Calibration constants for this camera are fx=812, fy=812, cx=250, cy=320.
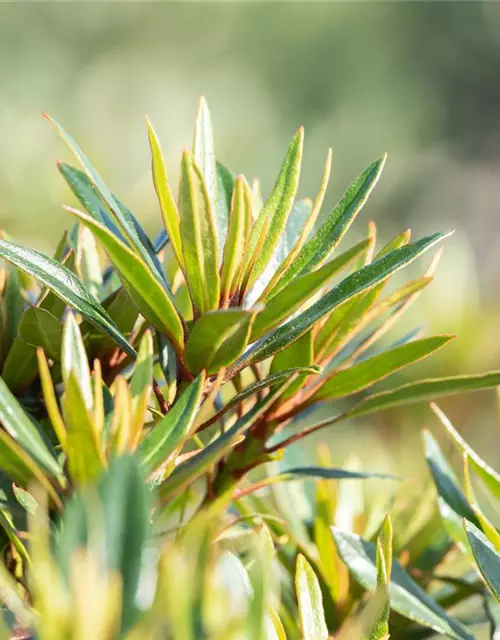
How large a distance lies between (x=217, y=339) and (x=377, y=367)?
68mm

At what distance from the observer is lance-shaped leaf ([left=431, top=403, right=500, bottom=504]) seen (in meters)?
0.30

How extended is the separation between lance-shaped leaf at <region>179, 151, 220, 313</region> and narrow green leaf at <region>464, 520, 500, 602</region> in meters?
0.12

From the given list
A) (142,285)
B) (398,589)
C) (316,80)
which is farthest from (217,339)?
(316,80)

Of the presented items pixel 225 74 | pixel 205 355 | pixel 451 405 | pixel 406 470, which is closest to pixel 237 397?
pixel 205 355

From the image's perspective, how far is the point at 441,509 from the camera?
1.13 ft

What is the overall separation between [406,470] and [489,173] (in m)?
3.18

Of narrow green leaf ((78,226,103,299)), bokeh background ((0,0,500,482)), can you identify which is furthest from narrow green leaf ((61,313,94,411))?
bokeh background ((0,0,500,482))

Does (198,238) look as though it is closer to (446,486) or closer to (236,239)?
(236,239)

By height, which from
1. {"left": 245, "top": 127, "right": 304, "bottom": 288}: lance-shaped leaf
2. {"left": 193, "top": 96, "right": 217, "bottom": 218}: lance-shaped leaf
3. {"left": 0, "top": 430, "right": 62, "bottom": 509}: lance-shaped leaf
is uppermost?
{"left": 193, "top": 96, "right": 217, "bottom": 218}: lance-shaped leaf

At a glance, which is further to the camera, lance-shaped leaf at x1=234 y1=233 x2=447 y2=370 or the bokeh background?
the bokeh background

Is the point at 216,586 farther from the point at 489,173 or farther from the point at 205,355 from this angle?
the point at 489,173

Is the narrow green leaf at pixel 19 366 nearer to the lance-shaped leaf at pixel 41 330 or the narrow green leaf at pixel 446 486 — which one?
the lance-shaped leaf at pixel 41 330

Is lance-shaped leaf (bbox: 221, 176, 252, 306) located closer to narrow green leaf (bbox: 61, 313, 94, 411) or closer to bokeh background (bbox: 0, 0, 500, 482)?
narrow green leaf (bbox: 61, 313, 94, 411)

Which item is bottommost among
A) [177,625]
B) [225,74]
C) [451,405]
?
[451,405]
